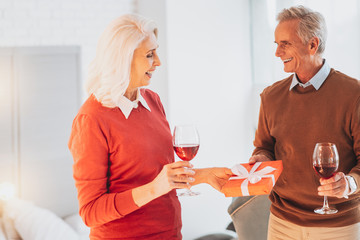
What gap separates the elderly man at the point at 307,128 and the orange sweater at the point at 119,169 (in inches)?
18.7

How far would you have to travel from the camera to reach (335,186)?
5.33ft

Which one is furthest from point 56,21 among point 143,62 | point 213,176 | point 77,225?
point 213,176

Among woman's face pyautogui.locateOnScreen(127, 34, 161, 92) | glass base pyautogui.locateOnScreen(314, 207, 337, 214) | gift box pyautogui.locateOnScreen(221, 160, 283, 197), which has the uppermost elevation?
woman's face pyautogui.locateOnScreen(127, 34, 161, 92)

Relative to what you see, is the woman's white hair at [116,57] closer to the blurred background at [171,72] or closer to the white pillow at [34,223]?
the white pillow at [34,223]

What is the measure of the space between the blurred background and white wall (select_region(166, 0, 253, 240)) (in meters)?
A: 0.01

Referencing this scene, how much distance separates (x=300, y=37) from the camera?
197 centimetres

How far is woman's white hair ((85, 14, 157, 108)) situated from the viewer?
1.67 meters

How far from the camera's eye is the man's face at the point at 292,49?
1977 millimetres

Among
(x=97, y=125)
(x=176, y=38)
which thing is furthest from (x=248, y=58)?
(x=97, y=125)

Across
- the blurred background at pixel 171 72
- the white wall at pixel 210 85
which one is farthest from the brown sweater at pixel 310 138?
the white wall at pixel 210 85

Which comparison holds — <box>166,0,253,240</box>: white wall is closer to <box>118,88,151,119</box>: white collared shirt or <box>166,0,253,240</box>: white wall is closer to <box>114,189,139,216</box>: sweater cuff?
<box>118,88,151,119</box>: white collared shirt

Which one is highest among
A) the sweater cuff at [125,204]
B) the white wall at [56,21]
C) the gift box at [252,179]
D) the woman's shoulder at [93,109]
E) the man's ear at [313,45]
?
the white wall at [56,21]

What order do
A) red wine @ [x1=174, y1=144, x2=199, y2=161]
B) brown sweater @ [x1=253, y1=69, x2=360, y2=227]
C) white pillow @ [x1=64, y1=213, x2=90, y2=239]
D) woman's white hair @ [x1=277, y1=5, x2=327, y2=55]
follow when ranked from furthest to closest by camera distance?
white pillow @ [x1=64, y1=213, x2=90, y2=239]
woman's white hair @ [x1=277, y1=5, x2=327, y2=55]
brown sweater @ [x1=253, y1=69, x2=360, y2=227]
red wine @ [x1=174, y1=144, x2=199, y2=161]

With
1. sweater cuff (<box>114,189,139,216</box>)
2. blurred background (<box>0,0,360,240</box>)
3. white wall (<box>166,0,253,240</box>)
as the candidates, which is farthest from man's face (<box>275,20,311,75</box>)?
white wall (<box>166,0,253,240</box>)
